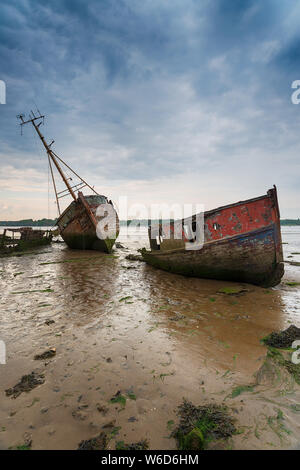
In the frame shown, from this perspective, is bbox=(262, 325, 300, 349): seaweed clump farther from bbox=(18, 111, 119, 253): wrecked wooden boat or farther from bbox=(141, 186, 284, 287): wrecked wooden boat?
bbox=(18, 111, 119, 253): wrecked wooden boat

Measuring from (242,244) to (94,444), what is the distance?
22.4 ft

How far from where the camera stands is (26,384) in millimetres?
3037

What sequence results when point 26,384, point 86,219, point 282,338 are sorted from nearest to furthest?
point 26,384 < point 282,338 < point 86,219

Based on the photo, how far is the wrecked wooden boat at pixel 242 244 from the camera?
762 cm

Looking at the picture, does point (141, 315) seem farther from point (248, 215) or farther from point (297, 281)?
point (297, 281)

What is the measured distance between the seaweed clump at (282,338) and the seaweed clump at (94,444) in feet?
10.5

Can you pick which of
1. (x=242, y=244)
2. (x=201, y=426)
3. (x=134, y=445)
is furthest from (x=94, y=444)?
(x=242, y=244)

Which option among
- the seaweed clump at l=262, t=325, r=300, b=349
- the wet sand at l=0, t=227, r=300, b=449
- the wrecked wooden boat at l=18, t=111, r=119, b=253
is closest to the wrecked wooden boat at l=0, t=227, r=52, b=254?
the wrecked wooden boat at l=18, t=111, r=119, b=253

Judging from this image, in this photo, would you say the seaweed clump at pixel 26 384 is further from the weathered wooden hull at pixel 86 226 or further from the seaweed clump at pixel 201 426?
the weathered wooden hull at pixel 86 226

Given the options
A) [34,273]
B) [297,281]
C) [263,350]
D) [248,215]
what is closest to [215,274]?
[248,215]

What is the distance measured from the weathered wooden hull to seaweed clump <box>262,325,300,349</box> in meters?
13.9

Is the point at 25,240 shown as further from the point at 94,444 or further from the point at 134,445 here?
the point at 134,445

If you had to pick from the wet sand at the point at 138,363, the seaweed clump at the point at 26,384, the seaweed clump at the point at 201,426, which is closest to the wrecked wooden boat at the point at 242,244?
the wet sand at the point at 138,363

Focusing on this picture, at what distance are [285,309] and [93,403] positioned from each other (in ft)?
17.9
